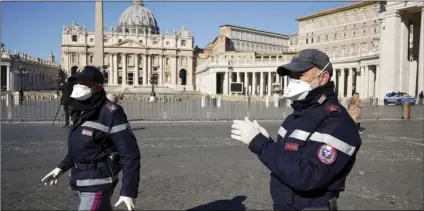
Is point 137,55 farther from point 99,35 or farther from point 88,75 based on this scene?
point 88,75

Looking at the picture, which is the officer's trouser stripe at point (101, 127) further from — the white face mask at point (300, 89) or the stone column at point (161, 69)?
the stone column at point (161, 69)

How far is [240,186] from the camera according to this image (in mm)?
5949

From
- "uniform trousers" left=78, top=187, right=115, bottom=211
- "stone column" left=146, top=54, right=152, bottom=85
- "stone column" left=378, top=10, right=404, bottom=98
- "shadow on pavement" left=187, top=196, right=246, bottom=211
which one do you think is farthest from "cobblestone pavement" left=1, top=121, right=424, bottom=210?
"stone column" left=146, top=54, right=152, bottom=85

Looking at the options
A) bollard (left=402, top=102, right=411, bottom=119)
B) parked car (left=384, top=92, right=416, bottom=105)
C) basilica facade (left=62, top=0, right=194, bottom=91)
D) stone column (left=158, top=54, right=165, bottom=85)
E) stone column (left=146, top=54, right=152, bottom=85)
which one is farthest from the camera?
stone column (left=146, top=54, right=152, bottom=85)

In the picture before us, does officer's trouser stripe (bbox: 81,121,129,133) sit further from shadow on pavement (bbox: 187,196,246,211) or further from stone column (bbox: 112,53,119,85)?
stone column (bbox: 112,53,119,85)

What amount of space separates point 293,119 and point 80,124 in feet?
5.54

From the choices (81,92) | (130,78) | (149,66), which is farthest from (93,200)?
(130,78)

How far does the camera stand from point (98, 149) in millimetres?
2838

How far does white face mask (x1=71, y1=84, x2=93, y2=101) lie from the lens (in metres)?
2.85

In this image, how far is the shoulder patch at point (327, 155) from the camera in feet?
6.02

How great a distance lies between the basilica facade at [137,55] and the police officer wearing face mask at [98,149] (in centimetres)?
9341

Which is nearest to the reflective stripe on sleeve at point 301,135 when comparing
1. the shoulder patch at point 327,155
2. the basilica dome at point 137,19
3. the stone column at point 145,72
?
the shoulder patch at point 327,155

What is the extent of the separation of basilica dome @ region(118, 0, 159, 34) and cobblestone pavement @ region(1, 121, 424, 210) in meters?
104

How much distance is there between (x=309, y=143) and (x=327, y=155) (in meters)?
0.12
